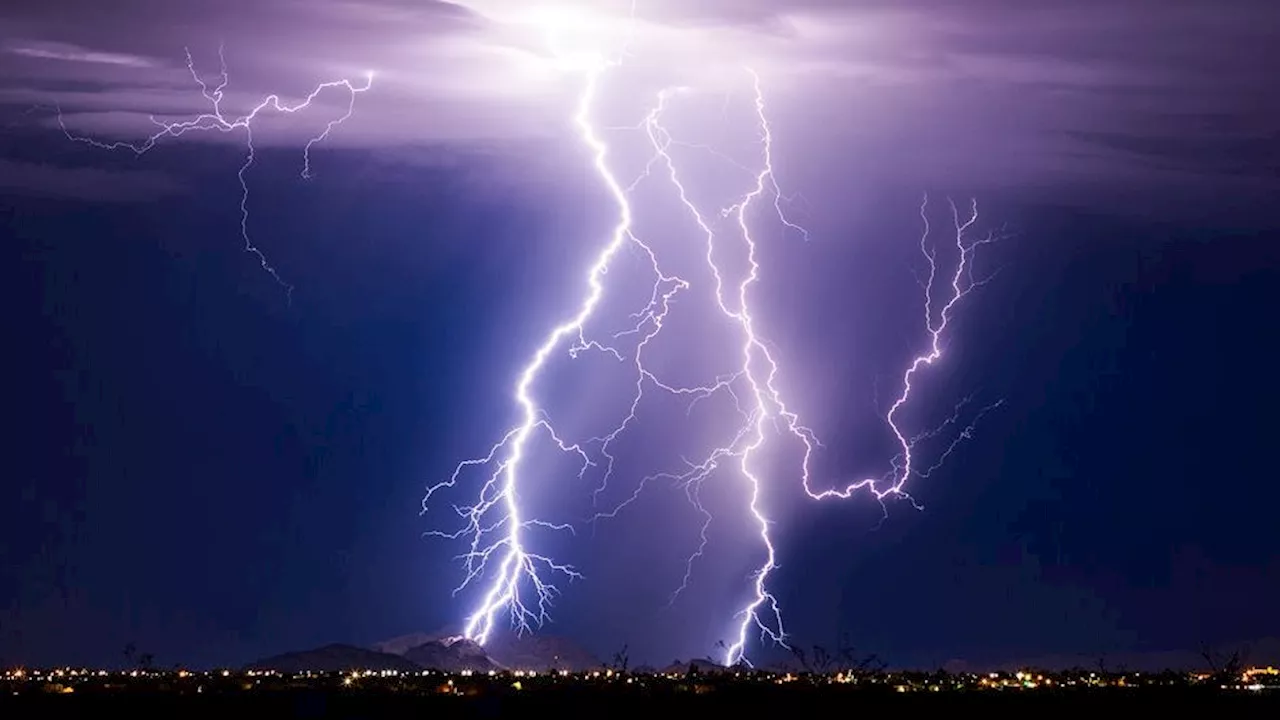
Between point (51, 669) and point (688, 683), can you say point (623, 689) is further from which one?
point (51, 669)

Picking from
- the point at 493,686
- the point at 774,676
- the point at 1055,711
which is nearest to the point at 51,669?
the point at 493,686

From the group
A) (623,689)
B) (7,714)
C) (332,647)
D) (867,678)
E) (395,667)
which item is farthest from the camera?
(332,647)

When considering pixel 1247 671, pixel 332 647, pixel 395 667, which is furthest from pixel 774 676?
pixel 332 647

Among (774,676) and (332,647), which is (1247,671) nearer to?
(774,676)

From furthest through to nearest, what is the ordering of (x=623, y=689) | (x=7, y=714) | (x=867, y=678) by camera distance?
(x=867, y=678)
(x=623, y=689)
(x=7, y=714)

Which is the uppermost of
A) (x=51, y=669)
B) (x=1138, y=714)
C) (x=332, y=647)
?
(x=332, y=647)

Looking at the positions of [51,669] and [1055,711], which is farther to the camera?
[51,669]

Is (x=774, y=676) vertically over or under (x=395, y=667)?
under
